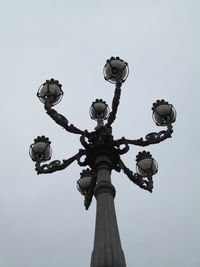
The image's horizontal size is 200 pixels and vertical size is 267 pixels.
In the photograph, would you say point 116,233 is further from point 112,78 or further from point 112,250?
point 112,78

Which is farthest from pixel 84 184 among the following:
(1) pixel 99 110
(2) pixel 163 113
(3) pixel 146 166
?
(2) pixel 163 113

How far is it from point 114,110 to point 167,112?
132 centimetres

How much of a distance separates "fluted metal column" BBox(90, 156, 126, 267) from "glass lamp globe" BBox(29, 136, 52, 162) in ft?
5.06

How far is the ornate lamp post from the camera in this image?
553 cm

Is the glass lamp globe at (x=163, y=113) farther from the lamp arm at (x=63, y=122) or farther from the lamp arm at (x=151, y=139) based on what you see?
the lamp arm at (x=63, y=122)

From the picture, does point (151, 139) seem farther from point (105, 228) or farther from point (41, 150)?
point (105, 228)

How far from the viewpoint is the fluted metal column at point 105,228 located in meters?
5.26

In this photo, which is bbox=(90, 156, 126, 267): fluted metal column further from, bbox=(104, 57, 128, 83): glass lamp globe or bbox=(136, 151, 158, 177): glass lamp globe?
bbox=(104, 57, 128, 83): glass lamp globe

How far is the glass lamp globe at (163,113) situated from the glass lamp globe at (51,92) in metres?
1.88

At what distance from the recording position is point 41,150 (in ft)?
27.0

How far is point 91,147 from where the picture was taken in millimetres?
7312

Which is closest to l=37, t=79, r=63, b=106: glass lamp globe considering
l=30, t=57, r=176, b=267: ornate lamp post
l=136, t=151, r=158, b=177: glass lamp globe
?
l=30, t=57, r=176, b=267: ornate lamp post

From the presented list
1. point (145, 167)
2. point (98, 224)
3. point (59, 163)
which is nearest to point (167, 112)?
point (145, 167)

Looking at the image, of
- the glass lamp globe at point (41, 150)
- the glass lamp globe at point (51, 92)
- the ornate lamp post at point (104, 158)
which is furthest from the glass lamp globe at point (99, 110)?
the glass lamp globe at point (41, 150)
